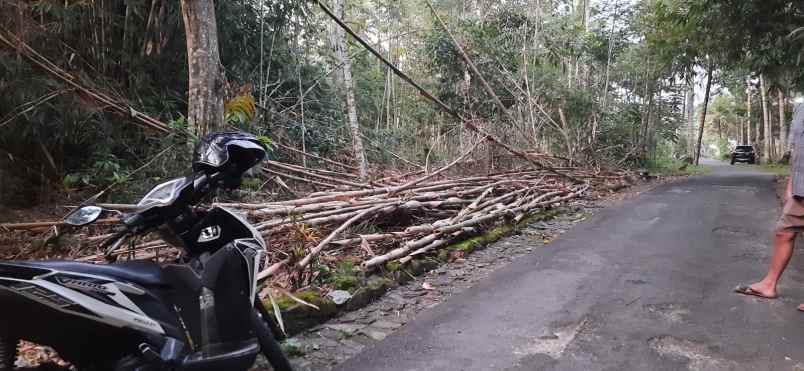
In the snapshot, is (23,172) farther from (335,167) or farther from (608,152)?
(608,152)

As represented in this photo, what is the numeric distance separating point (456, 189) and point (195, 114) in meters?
3.22

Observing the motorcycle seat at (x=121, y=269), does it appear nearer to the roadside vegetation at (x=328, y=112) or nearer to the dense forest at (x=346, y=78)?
the roadside vegetation at (x=328, y=112)

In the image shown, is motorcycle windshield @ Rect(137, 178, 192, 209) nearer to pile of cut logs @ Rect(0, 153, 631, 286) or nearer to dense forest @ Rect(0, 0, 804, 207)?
pile of cut logs @ Rect(0, 153, 631, 286)

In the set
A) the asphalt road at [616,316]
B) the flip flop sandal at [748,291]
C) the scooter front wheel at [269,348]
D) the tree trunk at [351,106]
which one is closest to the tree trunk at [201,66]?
the tree trunk at [351,106]

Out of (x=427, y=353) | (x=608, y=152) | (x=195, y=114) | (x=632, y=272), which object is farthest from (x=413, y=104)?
(x=427, y=353)

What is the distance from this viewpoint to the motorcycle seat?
5.19ft

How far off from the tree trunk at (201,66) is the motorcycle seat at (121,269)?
133 inches

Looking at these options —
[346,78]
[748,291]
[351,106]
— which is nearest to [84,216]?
[748,291]

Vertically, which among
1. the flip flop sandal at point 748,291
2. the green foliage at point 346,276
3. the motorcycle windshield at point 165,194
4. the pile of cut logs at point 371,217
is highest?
the motorcycle windshield at point 165,194

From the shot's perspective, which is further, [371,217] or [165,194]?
[371,217]

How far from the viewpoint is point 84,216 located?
5.80 ft

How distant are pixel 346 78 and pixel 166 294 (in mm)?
6631

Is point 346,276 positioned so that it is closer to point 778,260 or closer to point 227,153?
point 227,153

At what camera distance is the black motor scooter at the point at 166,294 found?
154cm
